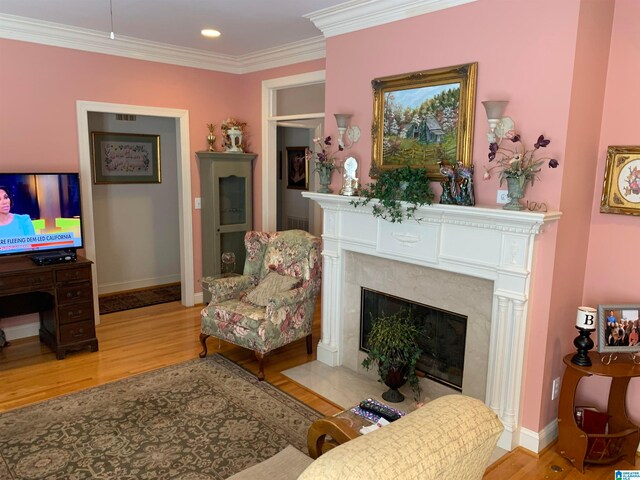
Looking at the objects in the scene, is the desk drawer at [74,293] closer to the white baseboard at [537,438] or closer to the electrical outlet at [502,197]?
the electrical outlet at [502,197]

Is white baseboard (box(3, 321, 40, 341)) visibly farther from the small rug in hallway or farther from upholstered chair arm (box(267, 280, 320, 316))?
upholstered chair arm (box(267, 280, 320, 316))

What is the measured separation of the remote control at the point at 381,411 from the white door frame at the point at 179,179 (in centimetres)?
326

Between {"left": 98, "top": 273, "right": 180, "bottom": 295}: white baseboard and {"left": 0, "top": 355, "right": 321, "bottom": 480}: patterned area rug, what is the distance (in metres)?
2.42

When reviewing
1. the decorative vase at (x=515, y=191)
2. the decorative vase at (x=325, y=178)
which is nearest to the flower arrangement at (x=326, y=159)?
the decorative vase at (x=325, y=178)

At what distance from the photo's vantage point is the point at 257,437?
294 centimetres

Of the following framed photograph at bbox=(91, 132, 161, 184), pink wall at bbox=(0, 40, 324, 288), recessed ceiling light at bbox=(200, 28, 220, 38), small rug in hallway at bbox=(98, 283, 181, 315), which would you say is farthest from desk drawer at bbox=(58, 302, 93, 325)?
recessed ceiling light at bbox=(200, 28, 220, 38)

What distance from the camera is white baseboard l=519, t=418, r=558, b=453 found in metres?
2.82

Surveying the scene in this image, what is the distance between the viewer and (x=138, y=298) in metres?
5.65

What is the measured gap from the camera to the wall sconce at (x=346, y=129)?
3.57 metres

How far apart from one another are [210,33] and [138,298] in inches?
122

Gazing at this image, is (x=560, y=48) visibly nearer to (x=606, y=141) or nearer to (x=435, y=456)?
(x=606, y=141)

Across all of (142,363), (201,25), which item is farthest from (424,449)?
(201,25)

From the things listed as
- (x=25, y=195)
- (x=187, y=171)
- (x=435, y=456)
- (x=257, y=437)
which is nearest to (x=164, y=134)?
(x=187, y=171)

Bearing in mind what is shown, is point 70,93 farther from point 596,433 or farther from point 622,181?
point 596,433
